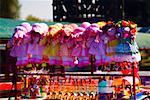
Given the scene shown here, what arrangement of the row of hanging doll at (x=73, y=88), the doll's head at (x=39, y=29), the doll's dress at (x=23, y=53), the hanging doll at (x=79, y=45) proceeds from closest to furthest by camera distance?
1. the hanging doll at (x=79, y=45)
2. the doll's head at (x=39, y=29)
3. the doll's dress at (x=23, y=53)
4. the row of hanging doll at (x=73, y=88)

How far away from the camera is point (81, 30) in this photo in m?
9.20

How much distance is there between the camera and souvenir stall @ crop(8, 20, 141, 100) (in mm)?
8734

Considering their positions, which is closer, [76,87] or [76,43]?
[76,43]

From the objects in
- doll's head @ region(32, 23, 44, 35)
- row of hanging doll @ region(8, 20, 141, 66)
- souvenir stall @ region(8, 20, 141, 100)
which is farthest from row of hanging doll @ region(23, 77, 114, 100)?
doll's head @ region(32, 23, 44, 35)

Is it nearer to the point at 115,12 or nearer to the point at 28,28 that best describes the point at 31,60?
the point at 28,28

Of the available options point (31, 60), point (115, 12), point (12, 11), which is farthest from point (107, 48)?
point (12, 11)

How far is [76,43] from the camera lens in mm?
9203

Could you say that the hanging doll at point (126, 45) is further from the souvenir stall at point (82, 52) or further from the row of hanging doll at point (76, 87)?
the row of hanging doll at point (76, 87)

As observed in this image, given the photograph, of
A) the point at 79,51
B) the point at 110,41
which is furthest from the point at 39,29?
the point at 110,41

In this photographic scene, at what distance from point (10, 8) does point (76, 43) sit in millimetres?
34881

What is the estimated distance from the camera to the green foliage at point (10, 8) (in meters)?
41.3

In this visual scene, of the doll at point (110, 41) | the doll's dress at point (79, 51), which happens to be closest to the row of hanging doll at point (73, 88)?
the doll's dress at point (79, 51)

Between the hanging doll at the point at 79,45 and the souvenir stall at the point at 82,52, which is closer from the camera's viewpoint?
the souvenir stall at the point at 82,52

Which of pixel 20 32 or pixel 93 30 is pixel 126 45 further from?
pixel 20 32
